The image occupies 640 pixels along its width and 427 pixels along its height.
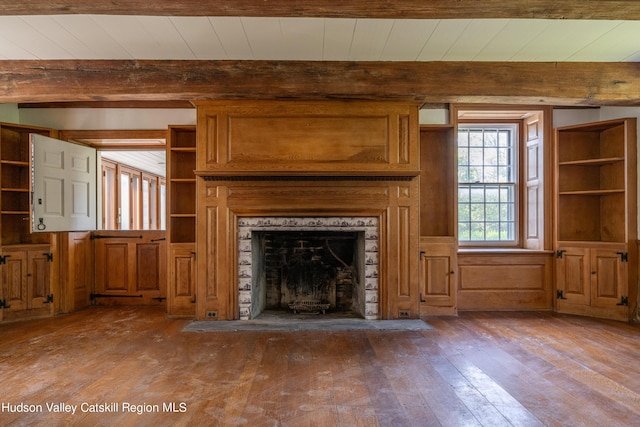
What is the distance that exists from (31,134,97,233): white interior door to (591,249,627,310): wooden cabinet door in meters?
6.55

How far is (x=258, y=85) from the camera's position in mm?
3787

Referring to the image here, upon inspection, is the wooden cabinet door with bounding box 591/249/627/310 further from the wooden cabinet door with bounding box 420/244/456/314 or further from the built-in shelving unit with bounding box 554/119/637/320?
the wooden cabinet door with bounding box 420/244/456/314

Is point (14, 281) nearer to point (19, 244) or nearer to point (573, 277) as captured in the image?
point (19, 244)

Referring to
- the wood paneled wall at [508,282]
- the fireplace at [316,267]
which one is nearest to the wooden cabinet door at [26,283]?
the fireplace at [316,267]

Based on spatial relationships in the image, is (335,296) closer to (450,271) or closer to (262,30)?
(450,271)

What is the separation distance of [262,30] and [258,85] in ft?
2.19

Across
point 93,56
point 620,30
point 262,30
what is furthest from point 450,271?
point 93,56

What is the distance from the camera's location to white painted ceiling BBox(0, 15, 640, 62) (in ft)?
10.0

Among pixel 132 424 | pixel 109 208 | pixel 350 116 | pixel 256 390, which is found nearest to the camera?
pixel 132 424

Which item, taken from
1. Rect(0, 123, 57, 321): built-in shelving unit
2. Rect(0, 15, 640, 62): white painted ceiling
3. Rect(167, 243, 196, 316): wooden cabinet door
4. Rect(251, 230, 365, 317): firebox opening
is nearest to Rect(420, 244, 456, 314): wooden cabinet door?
Rect(251, 230, 365, 317): firebox opening

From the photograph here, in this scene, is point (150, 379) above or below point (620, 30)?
below

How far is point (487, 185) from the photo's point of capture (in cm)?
546

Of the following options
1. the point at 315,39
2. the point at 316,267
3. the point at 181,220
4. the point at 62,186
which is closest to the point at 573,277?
the point at 316,267

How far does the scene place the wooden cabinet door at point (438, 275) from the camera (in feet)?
15.8
